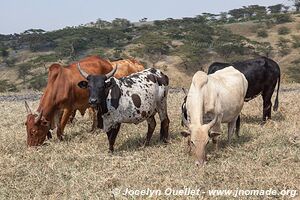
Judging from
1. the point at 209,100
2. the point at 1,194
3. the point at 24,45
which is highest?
the point at 209,100

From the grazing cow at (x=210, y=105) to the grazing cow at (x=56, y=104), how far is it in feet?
8.30

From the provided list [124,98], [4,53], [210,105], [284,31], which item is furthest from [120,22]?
[210,105]

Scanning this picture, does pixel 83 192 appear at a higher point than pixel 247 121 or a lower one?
higher

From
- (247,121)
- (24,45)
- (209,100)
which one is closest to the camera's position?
(209,100)

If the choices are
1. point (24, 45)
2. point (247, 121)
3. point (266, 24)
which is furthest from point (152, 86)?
point (24, 45)

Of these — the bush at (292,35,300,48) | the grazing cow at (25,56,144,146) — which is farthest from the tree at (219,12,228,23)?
the grazing cow at (25,56,144,146)

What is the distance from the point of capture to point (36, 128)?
791 centimetres

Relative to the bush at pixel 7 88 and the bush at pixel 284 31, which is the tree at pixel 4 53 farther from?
the bush at pixel 284 31

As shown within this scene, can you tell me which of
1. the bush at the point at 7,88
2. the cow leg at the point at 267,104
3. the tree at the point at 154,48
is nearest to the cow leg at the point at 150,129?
the cow leg at the point at 267,104

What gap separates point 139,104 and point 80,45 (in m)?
55.7

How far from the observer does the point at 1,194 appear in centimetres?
548

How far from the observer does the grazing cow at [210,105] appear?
6273 mm

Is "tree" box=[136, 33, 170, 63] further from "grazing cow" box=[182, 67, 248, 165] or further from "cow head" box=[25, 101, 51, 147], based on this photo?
"grazing cow" box=[182, 67, 248, 165]

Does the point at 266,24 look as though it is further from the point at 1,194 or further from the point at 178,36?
the point at 1,194
